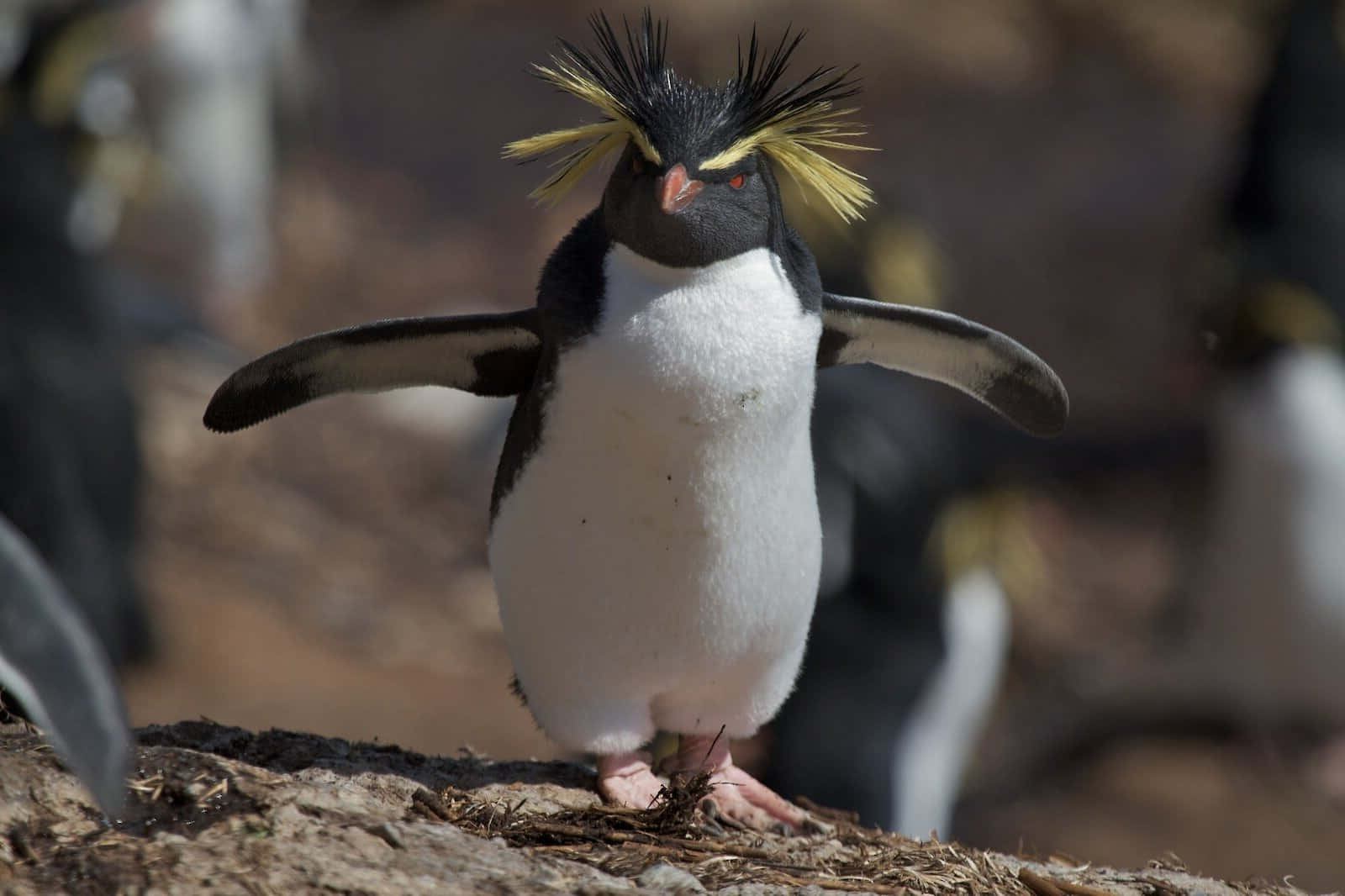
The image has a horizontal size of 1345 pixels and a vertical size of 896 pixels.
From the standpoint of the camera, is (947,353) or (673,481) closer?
(673,481)

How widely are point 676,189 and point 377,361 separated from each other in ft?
1.96

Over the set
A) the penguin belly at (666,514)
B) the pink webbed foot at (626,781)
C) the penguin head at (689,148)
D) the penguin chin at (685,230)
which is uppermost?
the penguin head at (689,148)

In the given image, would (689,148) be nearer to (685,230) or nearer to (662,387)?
(685,230)

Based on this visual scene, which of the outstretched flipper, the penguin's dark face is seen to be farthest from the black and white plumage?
the outstretched flipper

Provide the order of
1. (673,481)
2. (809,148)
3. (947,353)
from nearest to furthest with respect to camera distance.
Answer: (673,481), (809,148), (947,353)

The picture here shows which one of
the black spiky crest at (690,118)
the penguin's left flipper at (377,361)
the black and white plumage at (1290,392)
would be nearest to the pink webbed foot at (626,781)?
the penguin's left flipper at (377,361)

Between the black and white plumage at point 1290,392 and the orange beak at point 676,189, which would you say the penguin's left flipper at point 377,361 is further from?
the black and white plumage at point 1290,392

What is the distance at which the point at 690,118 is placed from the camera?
8.09 ft

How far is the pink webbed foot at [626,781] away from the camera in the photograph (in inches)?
107

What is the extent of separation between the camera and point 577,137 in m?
2.57

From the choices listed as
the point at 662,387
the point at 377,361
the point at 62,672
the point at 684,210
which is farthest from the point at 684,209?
the point at 62,672

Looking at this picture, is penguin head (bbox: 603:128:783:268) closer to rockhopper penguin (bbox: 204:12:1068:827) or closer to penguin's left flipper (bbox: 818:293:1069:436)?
rockhopper penguin (bbox: 204:12:1068:827)

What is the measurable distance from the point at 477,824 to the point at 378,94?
36.4ft

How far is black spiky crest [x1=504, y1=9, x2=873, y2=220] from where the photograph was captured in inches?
96.9
